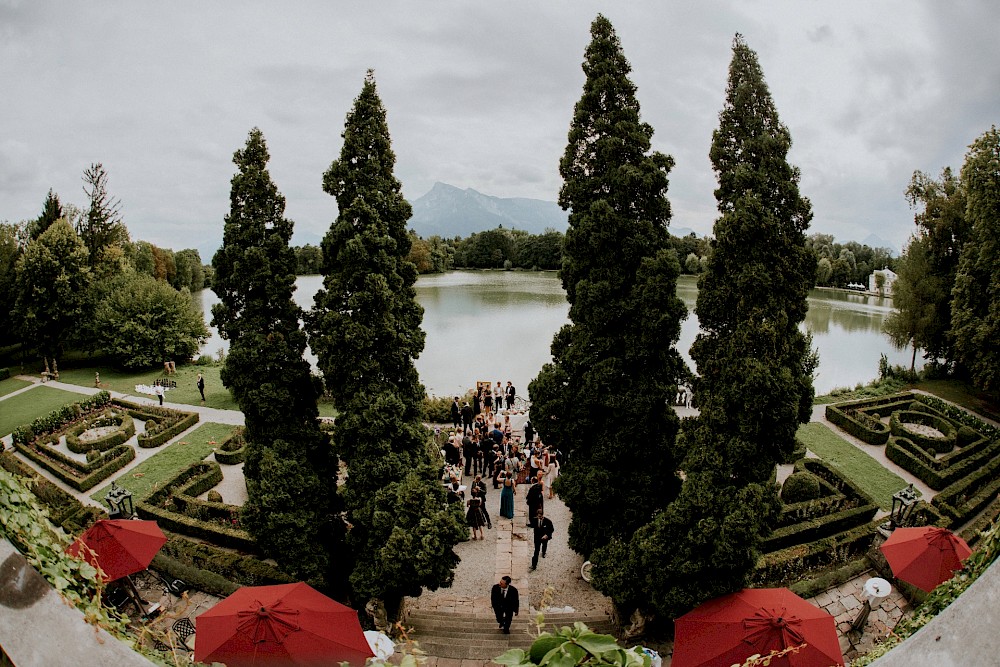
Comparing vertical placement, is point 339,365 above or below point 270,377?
above

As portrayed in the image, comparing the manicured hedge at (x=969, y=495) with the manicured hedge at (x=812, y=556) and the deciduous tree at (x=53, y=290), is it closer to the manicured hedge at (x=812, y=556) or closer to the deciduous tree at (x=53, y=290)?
the manicured hedge at (x=812, y=556)

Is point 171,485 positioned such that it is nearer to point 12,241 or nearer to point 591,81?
point 591,81

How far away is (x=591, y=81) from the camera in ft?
36.8

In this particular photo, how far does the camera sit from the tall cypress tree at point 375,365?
10.0m

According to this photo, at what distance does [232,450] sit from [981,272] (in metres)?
27.9

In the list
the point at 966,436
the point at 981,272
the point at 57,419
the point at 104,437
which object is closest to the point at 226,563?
the point at 104,437

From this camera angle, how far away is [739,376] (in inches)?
359

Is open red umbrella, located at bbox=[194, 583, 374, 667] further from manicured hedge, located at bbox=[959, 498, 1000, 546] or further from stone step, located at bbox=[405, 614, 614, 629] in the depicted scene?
manicured hedge, located at bbox=[959, 498, 1000, 546]

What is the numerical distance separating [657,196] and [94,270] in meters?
31.2

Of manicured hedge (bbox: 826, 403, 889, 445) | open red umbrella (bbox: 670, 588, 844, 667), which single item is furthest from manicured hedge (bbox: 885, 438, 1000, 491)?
open red umbrella (bbox: 670, 588, 844, 667)

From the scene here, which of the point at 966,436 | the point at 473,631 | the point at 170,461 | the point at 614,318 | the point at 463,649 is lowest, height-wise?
the point at 170,461

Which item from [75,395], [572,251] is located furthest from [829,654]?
[75,395]

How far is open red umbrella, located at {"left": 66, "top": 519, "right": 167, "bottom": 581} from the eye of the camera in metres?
10.2

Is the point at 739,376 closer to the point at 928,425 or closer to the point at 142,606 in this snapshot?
the point at 142,606
